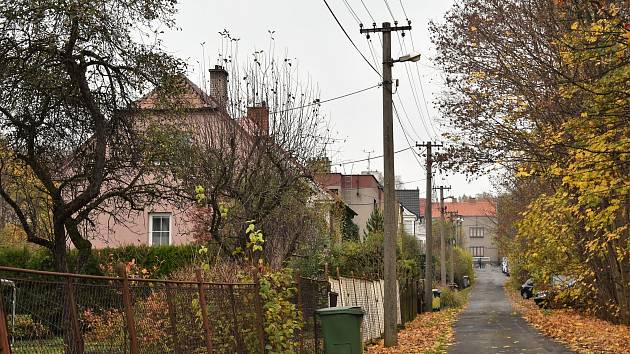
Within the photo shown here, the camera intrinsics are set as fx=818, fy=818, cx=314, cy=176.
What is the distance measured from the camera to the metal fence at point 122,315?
4984 mm

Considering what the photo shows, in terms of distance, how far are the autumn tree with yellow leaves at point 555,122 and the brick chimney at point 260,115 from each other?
18.7 ft

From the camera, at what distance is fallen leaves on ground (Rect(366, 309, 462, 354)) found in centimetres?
1900

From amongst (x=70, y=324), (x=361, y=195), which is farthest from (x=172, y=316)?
(x=361, y=195)

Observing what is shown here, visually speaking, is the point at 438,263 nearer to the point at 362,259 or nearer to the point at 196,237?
the point at 362,259

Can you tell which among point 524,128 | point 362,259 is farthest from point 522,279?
point 524,128

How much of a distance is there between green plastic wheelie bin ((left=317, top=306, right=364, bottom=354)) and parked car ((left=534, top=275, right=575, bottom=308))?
66.7 ft

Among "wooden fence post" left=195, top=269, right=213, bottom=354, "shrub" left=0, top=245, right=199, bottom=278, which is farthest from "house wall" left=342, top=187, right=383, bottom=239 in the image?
"wooden fence post" left=195, top=269, right=213, bottom=354

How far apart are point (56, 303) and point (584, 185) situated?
12225 mm

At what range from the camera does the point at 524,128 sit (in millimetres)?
24688

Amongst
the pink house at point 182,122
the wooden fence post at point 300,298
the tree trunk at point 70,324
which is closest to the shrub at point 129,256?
the pink house at point 182,122

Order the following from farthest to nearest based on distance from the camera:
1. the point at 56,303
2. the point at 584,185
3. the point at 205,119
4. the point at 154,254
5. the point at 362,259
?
the point at 362,259
the point at 154,254
the point at 205,119
the point at 584,185
the point at 56,303

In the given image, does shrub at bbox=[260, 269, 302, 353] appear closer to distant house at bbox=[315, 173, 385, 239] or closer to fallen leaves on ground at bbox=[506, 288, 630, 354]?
fallen leaves on ground at bbox=[506, 288, 630, 354]

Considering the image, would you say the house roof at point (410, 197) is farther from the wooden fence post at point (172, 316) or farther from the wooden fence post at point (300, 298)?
the wooden fence post at point (172, 316)

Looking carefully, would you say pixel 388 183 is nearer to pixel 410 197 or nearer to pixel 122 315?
pixel 122 315
